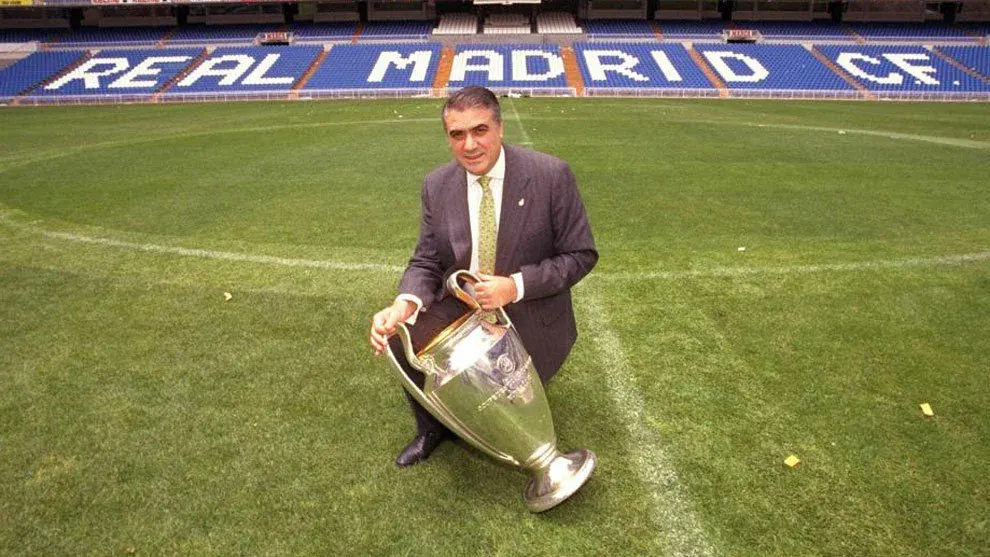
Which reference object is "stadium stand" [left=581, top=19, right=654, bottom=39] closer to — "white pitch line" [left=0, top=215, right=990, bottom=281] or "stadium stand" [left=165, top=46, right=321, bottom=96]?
"stadium stand" [left=165, top=46, right=321, bottom=96]

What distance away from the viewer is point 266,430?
3635 mm

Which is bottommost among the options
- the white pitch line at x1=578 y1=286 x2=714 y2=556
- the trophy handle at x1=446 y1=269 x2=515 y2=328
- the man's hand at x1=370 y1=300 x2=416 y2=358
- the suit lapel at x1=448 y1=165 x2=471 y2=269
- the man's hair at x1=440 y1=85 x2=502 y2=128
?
the white pitch line at x1=578 y1=286 x2=714 y2=556

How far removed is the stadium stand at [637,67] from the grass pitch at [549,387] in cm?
2056

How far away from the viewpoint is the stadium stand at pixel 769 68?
28.4 metres

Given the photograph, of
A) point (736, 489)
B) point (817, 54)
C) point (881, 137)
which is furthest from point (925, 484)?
point (817, 54)

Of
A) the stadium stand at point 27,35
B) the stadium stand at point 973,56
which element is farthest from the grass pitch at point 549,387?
the stadium stand at point 27,35

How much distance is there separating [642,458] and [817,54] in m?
35.4

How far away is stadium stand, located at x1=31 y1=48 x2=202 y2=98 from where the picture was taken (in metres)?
29.2

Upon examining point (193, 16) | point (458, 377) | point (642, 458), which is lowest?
point (642, 458)

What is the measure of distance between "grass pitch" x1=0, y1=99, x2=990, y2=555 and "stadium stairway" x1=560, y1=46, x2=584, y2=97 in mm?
20636

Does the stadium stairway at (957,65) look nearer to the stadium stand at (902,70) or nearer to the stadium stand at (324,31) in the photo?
the stadium stand at (902,70)

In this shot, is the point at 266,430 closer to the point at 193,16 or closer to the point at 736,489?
the point at 736,489

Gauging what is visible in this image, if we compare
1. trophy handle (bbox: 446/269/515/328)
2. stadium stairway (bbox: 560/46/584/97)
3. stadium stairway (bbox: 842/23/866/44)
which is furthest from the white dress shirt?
stadium stairway (bbox: 842/23/866/44)

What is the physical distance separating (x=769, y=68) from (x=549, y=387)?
31320mm
